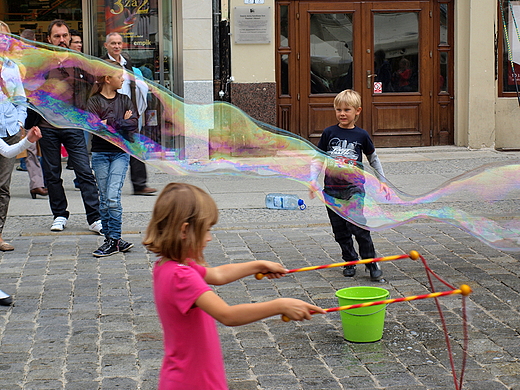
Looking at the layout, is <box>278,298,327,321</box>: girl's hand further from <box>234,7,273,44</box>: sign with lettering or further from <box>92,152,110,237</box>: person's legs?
<box>234,7,273,44</box>: sign with lettering

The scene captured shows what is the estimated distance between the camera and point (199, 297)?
2527 mm

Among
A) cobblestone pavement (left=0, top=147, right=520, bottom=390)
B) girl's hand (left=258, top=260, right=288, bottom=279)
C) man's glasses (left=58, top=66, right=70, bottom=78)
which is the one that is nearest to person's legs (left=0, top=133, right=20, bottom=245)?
cobblestone pavement (left=0, top=147, right=520, bottom=390)

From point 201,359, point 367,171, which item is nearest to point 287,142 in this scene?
A: point 367,171

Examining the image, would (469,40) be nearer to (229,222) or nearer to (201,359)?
(229,222)

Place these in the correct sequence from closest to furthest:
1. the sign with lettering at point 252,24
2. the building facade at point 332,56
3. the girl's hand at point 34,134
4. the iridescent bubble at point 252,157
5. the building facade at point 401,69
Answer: the iridescent bubble at point 252,157
the girl's hand at point 34,134
the sign with lettering at point 252,24
the building facade at point 332,56
the building facade at point 401,69

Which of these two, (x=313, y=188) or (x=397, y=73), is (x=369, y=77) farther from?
(x=313, y=188)

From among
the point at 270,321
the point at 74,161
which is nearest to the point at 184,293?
the point at 270,321

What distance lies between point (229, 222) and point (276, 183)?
256cm

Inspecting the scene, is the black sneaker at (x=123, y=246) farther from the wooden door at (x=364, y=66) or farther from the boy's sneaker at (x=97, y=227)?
the wooden door at (x=364, y=66)

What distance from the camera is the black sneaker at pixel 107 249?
657 centimetres

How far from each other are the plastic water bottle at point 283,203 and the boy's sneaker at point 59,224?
2.33m

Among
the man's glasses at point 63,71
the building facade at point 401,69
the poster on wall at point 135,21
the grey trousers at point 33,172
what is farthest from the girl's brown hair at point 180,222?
the poster on wall at point 135,21

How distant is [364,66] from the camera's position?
503 inches

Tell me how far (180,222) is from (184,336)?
1.28 ft
